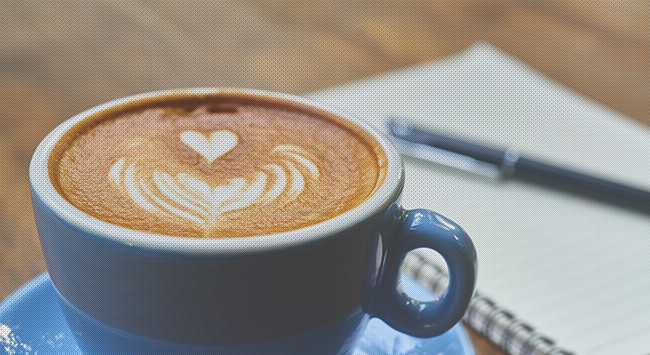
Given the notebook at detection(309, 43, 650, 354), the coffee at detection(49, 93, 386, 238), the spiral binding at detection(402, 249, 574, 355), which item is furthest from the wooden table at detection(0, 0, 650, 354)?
the spiral binding at detection(402, 249, 574, 355)

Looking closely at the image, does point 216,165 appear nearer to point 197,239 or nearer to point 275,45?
point 197,239

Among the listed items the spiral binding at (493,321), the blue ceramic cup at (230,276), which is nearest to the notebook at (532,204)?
the spiral binding at (493,321)

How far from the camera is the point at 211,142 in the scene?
1.45 feet

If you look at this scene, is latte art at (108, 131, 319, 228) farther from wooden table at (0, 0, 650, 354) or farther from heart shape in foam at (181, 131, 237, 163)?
wooden table at (0, 0, 650, 354)

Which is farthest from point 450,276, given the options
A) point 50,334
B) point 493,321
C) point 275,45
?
point 275,45

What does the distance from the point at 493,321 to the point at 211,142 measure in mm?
264

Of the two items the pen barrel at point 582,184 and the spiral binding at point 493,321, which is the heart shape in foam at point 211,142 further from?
the pen barrel at point 582,184

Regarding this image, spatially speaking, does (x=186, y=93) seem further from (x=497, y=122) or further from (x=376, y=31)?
(x=376, y=31)

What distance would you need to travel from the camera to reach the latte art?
370 mm

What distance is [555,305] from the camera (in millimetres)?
529

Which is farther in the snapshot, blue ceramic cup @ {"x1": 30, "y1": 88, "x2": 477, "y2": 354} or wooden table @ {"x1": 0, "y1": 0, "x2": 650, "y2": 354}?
wooden table @ {"x1": 0, "y1": 0, "x2": 650, "y2": 354}

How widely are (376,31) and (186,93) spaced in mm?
690

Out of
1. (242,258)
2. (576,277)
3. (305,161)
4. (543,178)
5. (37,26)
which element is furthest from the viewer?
(37,26)

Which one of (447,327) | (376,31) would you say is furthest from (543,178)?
(376,31)
